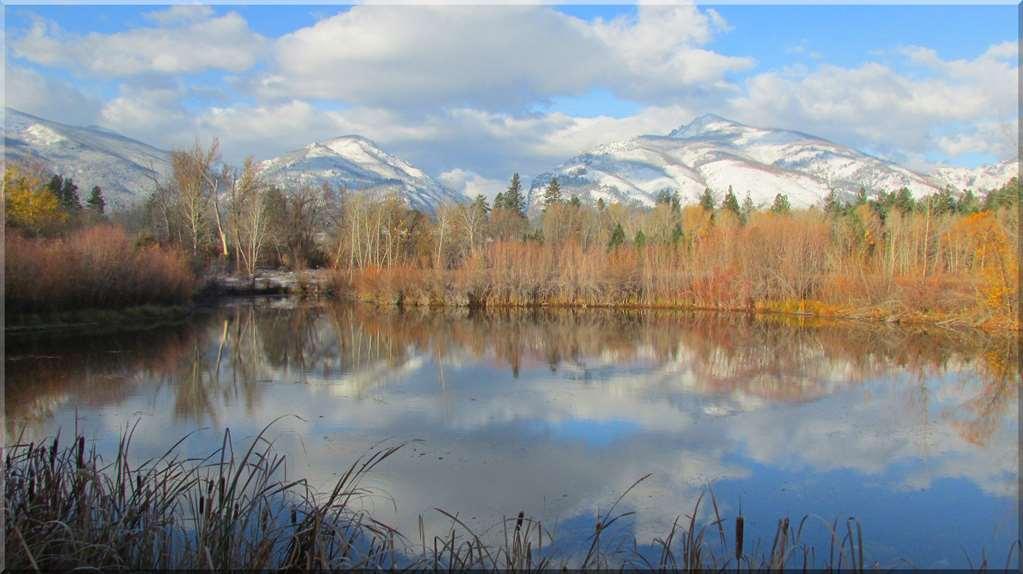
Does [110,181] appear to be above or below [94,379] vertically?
above

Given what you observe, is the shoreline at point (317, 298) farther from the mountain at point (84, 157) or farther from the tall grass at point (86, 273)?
the mountain at point (84, 157)

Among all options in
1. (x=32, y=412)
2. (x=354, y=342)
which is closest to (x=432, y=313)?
(x=354, y=342)

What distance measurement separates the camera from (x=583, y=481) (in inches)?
313

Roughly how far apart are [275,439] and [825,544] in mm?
6879

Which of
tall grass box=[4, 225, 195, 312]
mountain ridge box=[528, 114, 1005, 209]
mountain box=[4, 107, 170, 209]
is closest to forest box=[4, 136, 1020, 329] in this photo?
tall grass box=[4, 225, 195, 312]

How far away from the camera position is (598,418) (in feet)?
36.4

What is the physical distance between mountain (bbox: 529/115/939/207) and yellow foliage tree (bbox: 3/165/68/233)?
11351 centimetres

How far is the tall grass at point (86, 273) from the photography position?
A: 1906 centimetres

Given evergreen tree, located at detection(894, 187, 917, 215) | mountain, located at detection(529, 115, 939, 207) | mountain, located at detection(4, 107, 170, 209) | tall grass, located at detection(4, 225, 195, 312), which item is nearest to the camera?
tall grass, located at detection(4, 225, 195, 312)

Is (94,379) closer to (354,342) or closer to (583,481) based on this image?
(354,342)

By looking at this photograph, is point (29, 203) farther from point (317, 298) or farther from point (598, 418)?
point (598, 418)

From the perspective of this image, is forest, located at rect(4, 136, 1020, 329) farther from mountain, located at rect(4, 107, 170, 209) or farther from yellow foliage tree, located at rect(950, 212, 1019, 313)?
mountain, located at rect(4, 107, 170, 209)

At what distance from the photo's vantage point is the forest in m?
23.0

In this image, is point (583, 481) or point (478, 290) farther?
point (478, 290)
